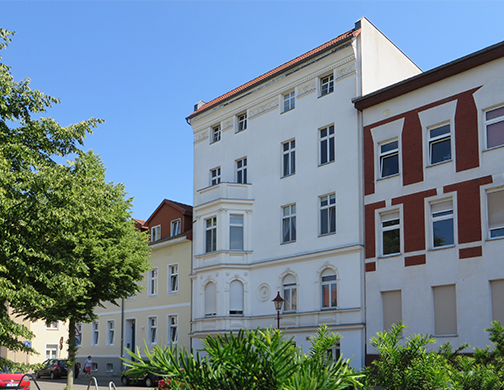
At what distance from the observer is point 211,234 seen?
31469mm

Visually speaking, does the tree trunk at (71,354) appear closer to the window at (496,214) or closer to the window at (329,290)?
the window at (329,290)

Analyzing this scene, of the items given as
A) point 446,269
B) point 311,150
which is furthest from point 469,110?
point 311,150

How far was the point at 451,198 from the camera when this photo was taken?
2266 centimetres

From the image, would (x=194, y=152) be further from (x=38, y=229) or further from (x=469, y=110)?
(x=38, y=229)

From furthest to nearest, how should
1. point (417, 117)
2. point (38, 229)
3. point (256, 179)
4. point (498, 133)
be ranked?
point (256, 179)
point (417, 117)
point (498, 133)
point (38, 229)

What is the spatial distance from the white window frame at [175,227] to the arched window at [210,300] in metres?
8.32

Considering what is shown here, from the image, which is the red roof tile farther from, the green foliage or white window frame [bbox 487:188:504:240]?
the green foliage

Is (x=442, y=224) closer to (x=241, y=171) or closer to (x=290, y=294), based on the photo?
(x=290, y=294)

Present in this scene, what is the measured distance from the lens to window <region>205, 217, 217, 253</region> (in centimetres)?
3120

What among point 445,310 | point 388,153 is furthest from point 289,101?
point 445,310

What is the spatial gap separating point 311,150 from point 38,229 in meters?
16.4

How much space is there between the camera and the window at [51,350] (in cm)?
5462

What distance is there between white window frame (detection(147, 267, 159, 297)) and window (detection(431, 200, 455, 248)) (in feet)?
69.6

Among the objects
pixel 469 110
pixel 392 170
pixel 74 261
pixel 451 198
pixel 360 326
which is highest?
pixel 469 110
